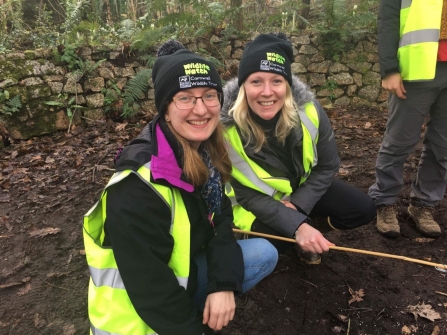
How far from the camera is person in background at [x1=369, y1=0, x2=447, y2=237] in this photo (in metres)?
2.54

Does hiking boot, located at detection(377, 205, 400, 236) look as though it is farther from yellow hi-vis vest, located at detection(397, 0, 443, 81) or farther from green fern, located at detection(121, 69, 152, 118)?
green fern, located at detection(121, 69, 152, 118)

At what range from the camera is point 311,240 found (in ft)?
7.31

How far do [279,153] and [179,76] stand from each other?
1.16 metres

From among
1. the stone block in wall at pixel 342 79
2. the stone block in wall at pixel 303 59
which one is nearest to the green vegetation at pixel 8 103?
the stone block in wall at pixel 303 59

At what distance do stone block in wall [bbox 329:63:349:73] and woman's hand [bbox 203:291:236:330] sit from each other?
21.4 ft

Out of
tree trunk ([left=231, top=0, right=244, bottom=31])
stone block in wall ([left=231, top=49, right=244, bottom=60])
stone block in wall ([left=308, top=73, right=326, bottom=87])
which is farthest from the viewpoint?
stone block in wall ([left=308, top=73, right=326, bottom=87])

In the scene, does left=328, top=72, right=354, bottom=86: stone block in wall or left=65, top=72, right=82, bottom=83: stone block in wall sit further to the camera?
left=328, top=72, right=354, bottom=86: stone block in wall

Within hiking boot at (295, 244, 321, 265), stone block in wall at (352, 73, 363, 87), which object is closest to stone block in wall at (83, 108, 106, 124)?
hiking boot at (295, 244, 321, 265)

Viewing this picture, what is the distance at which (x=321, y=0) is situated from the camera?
700cm

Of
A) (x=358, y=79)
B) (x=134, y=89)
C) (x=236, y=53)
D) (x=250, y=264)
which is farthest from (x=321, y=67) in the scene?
(x=250, y=264)

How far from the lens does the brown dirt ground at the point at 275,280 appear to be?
92.4 inches

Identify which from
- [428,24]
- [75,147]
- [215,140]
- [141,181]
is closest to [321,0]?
[428,24]

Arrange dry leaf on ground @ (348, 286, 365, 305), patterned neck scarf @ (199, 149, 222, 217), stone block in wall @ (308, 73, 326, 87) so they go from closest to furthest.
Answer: patterned neck scarf @ (199, 149, 222, 217) < dry leaf on ground @ (348, 286, 365, 305) < stone block in wall @ (308, 73, 326, 87)

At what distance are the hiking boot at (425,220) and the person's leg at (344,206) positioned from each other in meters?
0.73
